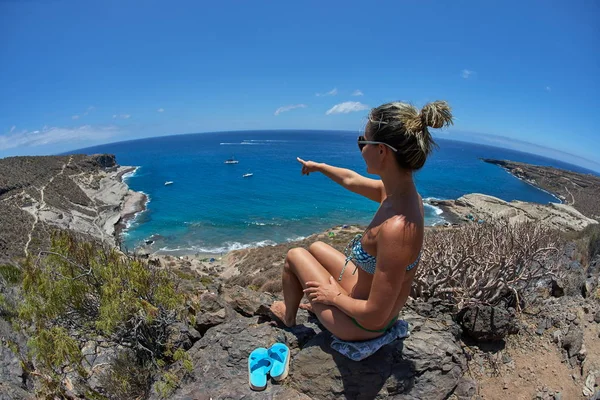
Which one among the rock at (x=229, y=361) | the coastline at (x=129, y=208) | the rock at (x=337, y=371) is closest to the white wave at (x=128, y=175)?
the coastline at (x=129, y=208)

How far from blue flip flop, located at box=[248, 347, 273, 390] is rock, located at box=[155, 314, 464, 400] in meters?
0.10

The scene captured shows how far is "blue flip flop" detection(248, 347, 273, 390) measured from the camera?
9.45 feet

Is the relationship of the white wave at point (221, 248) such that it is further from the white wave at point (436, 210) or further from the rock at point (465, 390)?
the rock at point (465, 390)

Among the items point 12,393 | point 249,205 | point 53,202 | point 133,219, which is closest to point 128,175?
point 53,202

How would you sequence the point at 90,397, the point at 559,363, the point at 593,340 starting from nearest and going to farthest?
the point at 90,397, the point at 559,363, the point at 593,340

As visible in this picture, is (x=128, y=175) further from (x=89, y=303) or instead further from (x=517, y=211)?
(x=89, y=303)

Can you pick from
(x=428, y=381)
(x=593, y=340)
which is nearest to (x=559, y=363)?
(x=593, y=340)

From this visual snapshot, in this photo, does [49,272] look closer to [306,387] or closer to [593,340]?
[306,387]

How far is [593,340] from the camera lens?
4.03 m

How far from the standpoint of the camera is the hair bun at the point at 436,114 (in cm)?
199

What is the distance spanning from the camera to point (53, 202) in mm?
42062

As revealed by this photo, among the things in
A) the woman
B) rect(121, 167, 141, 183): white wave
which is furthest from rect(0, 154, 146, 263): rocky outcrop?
the woman

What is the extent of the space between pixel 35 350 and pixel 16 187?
56687 millimetres

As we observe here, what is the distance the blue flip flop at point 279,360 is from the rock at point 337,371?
79 mm
